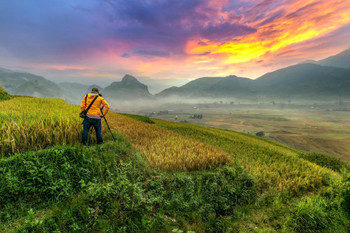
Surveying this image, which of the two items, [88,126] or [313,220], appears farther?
[88,126]

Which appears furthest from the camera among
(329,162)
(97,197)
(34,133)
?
(329,162)

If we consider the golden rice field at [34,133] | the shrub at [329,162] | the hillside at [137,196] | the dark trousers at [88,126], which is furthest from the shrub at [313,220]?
the shrub at [329,162]

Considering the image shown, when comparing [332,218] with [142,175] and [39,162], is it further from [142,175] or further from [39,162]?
[39,162]

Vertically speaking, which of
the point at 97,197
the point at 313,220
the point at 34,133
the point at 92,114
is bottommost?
the point at 313,220

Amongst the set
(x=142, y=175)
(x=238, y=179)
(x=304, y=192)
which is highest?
(x=142, y=175)

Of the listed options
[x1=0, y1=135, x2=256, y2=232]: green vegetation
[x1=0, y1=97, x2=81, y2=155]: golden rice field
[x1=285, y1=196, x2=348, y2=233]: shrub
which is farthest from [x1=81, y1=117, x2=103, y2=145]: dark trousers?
[x1=285, y1=196, x2=348, y2=233]: shrub

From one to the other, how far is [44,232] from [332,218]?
829cm

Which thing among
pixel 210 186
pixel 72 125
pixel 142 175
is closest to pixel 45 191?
pixel 142 175

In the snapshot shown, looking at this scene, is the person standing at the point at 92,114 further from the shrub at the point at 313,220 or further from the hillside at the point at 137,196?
the shrub at the point at 313,220

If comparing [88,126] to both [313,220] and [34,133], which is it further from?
[313,220]

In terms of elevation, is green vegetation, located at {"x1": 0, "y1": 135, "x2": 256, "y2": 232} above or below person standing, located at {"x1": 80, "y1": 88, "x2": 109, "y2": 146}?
below

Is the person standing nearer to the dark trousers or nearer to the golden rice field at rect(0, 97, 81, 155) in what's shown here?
the dark trousers

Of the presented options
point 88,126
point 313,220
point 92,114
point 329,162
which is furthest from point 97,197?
point 329,162

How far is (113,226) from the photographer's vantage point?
12.3ft
